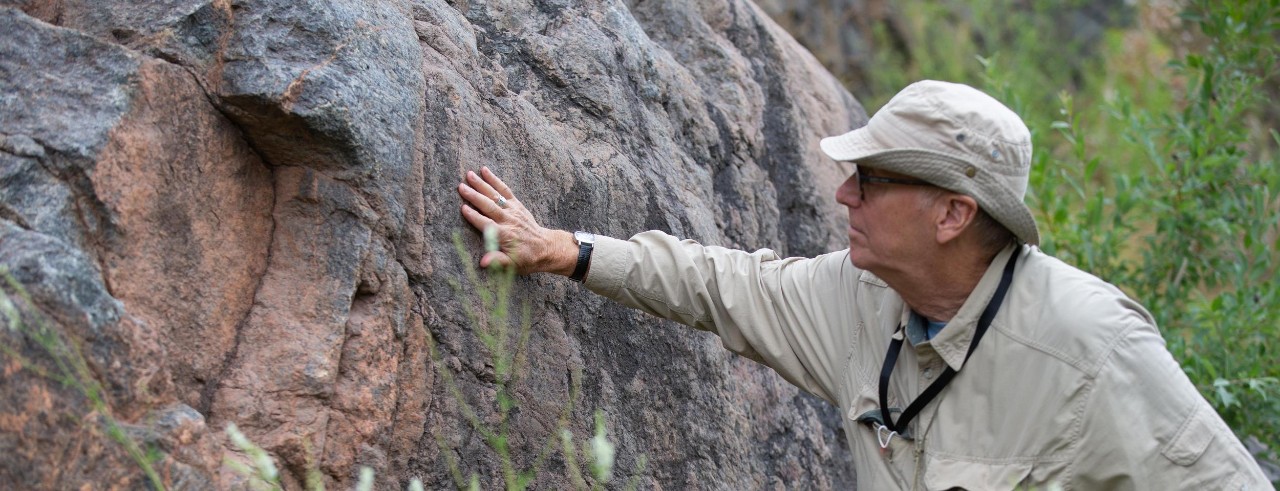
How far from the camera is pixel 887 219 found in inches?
100

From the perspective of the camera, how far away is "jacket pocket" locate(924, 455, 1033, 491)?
2.46 meters

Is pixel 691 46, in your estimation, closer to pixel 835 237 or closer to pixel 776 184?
pixel 776 184

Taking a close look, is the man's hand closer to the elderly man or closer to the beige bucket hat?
the elderly man

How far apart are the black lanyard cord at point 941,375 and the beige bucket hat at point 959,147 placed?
0.13m

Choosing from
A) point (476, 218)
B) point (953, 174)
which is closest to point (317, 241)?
point (476, 218)

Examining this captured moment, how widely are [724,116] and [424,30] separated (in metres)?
1.22

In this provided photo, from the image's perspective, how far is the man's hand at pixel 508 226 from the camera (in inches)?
103

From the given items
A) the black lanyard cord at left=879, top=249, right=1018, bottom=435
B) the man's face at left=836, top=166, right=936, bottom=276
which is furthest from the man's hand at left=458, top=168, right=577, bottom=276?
the black lanyard cord at left=879, top=249, right=1018, bottom=435

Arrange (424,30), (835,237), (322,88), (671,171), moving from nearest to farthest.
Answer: (322,88) < (424,30) < (671,171) < (835,237)

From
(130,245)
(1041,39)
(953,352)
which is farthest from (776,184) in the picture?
(1041,39)

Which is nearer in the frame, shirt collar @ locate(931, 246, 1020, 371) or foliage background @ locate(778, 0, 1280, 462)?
shirt collar @ locate(931, 246, 1020, 371)

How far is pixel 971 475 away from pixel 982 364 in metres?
0.24

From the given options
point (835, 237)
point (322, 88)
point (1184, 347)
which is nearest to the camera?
point (322, 88)

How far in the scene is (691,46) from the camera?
3.89 m
